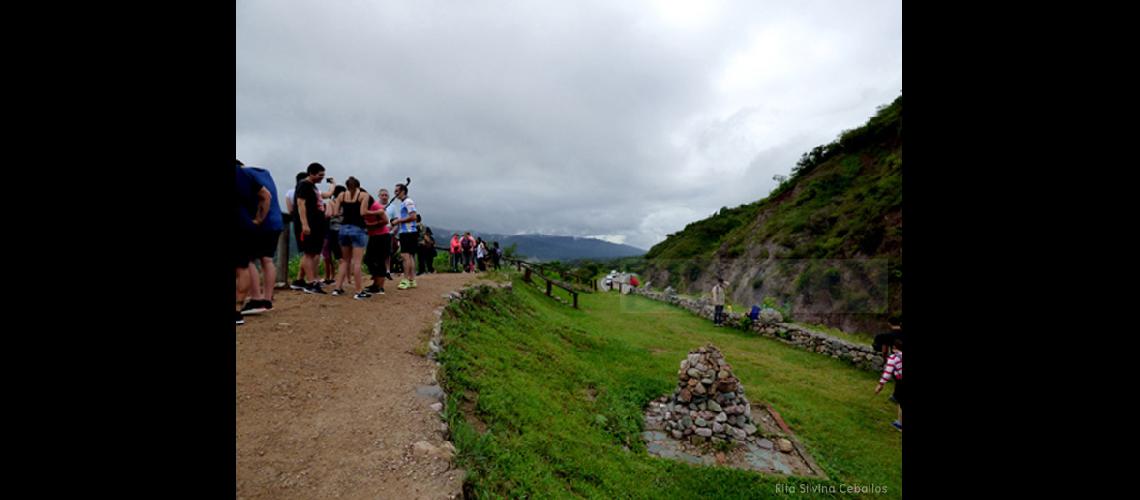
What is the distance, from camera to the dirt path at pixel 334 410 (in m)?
2.60

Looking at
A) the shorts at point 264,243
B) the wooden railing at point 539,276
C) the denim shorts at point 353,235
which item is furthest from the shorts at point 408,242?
the wooden railing at point 539,276

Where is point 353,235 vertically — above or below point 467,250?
above


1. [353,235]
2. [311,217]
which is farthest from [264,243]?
[353,235]

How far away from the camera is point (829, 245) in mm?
18922

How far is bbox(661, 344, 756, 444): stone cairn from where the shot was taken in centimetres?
626

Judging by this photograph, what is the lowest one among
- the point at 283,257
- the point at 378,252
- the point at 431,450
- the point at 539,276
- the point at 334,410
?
the point at 431,450

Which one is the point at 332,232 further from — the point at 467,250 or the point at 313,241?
the point at 467,250

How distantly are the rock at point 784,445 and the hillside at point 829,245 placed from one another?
5.84 metres

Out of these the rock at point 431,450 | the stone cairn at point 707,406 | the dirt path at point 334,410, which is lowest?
the stone cairn at point 707,406

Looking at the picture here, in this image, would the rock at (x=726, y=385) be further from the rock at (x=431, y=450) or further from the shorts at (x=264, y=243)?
the shorts at (x=264, y=243)

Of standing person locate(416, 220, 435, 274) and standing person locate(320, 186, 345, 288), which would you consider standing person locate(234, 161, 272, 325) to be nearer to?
standing person locate(320, 186, 345, 288)

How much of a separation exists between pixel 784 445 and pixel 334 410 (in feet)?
20.9
